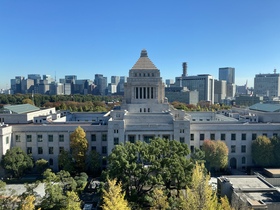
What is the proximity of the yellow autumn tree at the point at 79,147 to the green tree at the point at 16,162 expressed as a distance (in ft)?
24.3

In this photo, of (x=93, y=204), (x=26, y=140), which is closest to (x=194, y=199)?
(x=93, y=204)

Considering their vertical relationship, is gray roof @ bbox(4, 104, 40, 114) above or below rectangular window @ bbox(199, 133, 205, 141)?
above

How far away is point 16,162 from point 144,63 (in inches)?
1281

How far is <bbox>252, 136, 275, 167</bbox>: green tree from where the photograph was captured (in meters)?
38.1

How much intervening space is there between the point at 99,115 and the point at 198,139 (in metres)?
28.2

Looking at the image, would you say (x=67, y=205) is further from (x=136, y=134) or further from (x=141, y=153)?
(x=136, y=134)

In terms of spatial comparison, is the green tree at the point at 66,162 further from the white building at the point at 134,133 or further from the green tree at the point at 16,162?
the green tree at the point at 16,162

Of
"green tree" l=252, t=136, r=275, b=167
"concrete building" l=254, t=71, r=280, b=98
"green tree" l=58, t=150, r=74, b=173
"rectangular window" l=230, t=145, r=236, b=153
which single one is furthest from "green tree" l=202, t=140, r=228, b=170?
"concrete building" l=254, t=71, r=280, b=98

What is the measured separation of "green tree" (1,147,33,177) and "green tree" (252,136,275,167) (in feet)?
121

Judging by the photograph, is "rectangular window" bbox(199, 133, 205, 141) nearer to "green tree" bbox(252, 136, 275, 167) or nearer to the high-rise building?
"green tree" bbox(252, 136, 275, 167)

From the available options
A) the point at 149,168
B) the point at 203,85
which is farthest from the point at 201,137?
the point at 203,85

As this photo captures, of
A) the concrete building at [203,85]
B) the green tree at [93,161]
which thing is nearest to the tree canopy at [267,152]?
the green tree at [93,161]

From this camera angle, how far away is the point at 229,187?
87.2 feet

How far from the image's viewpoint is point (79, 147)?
37.3m
